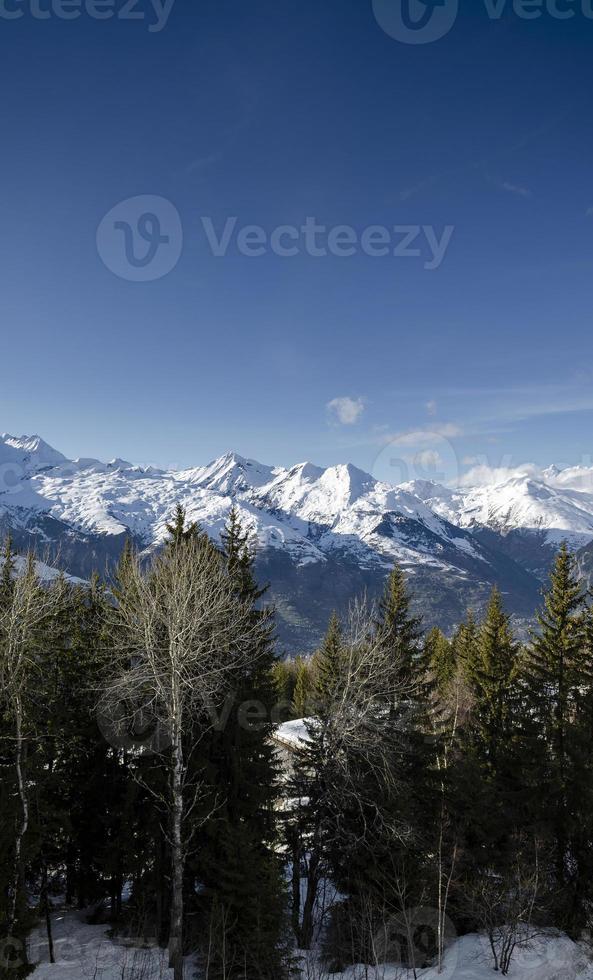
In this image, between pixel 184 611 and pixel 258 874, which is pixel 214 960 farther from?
pixel 184 611

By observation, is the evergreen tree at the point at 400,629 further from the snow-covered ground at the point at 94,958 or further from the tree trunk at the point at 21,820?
the tree trunk at the point at 21,820

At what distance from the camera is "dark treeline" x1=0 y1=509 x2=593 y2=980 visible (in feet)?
59.5

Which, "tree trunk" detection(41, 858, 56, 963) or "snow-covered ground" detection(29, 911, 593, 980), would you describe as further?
"tree trunk" detection(41, 858, 56, 963)

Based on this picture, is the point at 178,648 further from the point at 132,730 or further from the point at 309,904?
the point at 309,904

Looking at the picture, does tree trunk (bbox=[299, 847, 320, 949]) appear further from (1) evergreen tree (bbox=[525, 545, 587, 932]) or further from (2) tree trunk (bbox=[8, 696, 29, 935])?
(2) tree trunk (bbox=[8, 696, 29, 935])

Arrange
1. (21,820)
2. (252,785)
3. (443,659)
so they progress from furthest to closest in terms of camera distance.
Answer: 1. (443,659)
2. (252,785)
3. (21,820)

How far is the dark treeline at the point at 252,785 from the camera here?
18.1 m

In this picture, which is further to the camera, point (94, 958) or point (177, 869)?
point (94, 958)

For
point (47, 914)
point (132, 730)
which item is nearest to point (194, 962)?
point (47, 914)

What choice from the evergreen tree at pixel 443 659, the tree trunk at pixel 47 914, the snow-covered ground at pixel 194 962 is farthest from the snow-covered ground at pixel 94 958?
the evergreen tree at pixel 443 659

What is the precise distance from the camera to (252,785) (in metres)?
21.5

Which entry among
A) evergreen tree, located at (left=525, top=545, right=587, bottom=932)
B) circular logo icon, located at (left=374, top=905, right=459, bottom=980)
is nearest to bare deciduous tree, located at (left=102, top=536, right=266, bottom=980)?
circular logo icon, located at (left=374, top=905, right=459, bottom=980)

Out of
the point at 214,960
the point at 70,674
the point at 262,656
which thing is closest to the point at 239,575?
the point at 262,656

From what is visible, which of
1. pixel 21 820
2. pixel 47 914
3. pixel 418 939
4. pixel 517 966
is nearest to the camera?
pixel 21 820
